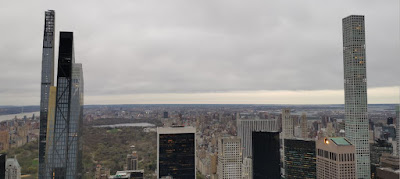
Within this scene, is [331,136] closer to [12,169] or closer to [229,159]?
[229,159]

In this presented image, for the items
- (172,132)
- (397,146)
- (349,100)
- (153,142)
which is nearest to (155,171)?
(153,142)

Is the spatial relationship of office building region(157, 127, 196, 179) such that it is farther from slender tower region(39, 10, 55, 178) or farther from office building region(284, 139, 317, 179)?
slender tower region(39, 10, 55, 178)

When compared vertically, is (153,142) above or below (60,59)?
below

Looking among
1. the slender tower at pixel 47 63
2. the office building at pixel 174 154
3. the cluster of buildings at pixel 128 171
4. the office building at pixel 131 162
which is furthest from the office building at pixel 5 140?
the office building at pixel 131 162

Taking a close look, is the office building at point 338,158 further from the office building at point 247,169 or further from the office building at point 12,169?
the office building at point 12,169

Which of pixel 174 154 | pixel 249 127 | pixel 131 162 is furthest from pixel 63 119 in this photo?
pixel 249 127

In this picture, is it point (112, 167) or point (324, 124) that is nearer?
point (112, 167)

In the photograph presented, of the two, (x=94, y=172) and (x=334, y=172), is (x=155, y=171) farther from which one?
(x=334, y=172)
